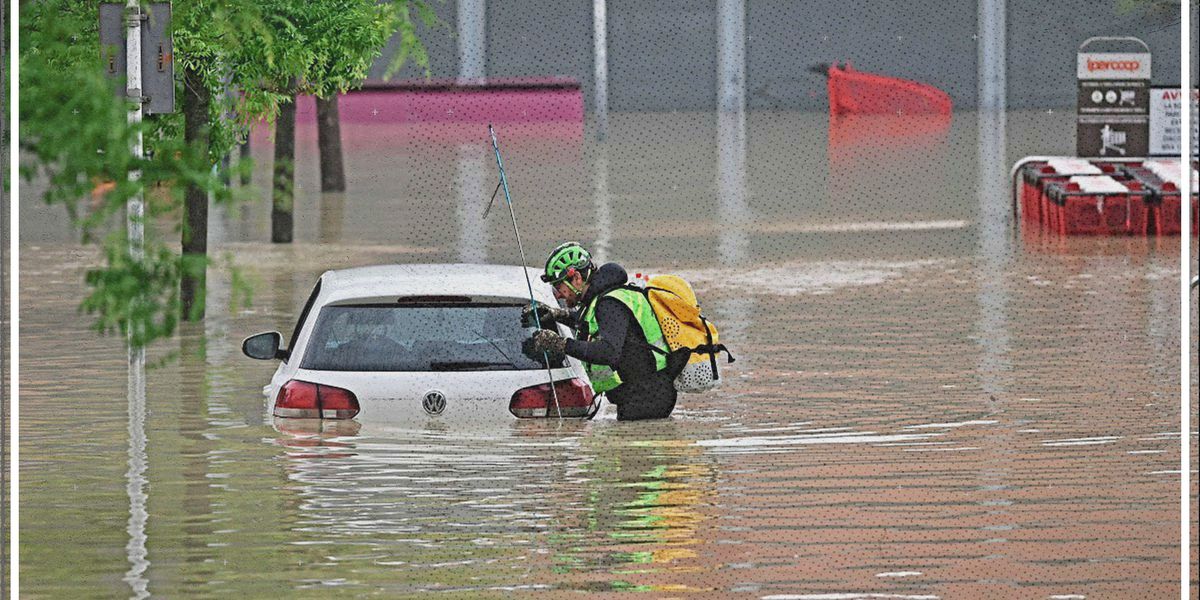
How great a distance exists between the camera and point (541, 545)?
27.6 ft

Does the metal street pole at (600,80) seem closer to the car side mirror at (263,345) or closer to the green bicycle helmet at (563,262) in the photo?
the car side mirror at (263,345)

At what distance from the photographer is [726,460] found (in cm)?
1033

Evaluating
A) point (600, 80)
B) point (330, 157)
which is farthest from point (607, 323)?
point (600, 80)

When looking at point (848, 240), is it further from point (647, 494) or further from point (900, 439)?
point (647, 494)

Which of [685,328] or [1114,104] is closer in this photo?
[685,328]

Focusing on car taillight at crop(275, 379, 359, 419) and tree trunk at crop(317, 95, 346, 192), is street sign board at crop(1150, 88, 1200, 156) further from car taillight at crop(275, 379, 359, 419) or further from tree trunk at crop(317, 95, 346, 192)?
car taillight at crop(275, 379, 359, 419)

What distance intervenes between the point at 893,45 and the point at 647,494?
1611 inches

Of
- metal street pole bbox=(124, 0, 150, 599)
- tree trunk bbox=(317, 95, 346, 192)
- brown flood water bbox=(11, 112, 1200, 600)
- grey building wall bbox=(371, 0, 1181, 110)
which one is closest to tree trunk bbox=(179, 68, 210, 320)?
brown flood water bbox=(11, 112, 1200, 600)

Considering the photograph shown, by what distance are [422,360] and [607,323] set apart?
0.81 m

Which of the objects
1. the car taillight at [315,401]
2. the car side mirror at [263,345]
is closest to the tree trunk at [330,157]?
the car side mirror at [263,345]

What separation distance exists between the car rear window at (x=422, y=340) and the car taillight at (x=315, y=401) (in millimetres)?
114

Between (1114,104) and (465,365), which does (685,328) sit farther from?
(1114,104)

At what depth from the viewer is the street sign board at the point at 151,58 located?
34.6 ft

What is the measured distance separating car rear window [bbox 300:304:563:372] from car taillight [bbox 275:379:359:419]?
11 cm
